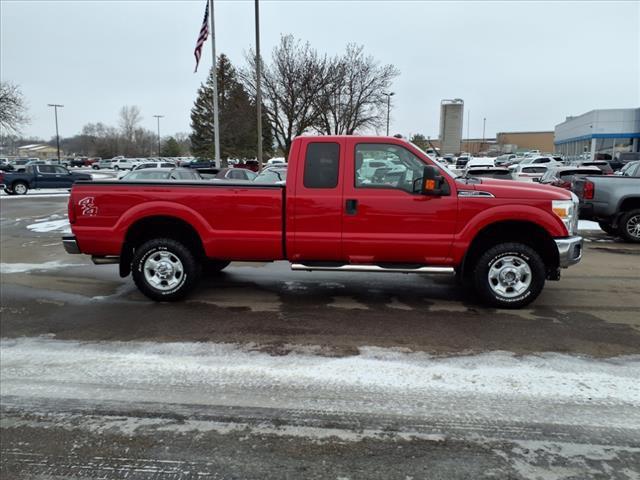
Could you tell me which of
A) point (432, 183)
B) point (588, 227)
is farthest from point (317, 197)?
point (588, 227)

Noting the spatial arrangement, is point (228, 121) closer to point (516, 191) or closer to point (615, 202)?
point (615, 202)

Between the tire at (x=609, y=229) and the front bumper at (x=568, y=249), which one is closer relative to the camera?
the front bumper at (x=568, y=249)

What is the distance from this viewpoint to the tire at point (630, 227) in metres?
10.6

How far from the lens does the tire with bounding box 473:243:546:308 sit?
5586 mm

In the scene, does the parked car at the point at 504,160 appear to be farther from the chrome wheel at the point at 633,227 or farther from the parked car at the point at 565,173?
the chrome wheel at the point at 633,227

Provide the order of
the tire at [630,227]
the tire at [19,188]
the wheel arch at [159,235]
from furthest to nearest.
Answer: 1. the tire at [19,188]
2. the tire at [630,227]
3. the wheel arch at [159,235]

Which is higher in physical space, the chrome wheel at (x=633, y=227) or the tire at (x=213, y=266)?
the chrome wheel at (x=633, y=227)

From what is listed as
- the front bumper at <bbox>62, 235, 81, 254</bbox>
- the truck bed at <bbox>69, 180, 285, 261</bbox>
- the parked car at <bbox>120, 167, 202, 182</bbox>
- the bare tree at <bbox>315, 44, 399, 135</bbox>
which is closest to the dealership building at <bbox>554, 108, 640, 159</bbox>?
the bare tree at <bbox>315, 44, 399, 135</bbox>

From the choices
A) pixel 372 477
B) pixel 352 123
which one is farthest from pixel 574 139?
pixel 372 477

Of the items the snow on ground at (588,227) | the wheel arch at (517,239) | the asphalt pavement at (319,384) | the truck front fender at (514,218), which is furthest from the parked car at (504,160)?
the asphalt pavement at (319,384)

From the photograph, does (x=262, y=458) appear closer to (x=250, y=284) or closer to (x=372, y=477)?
(x=372, y=477)

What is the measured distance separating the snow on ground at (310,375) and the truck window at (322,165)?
2037 mm

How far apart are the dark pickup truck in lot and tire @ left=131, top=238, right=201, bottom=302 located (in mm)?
23989

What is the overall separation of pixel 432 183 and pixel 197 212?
2.80 m
